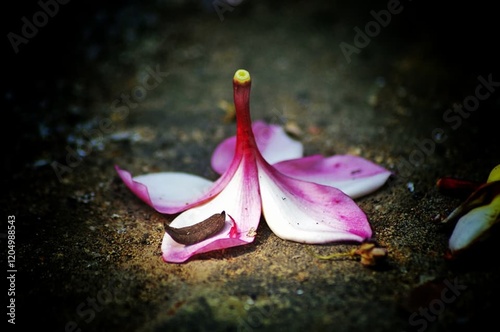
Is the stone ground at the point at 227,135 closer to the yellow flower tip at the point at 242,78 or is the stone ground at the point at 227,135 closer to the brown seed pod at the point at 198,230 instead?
the brown seed pod at the point at 198,230

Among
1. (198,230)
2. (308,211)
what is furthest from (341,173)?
(198,230)

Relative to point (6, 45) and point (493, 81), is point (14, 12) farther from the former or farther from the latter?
point (493, 81)

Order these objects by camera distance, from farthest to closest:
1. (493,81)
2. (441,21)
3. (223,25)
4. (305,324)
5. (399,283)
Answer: (223,25), (441,21), (493,81), (399,283), (305,324)

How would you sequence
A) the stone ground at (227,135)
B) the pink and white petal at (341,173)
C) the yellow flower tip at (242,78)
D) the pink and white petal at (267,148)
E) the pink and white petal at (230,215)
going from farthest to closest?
the pink and white petal at (267,148) < the pink and white petal at (341,173) < the yellow flower tip at (242,78) < the pink and white petal at (230,215) < the stone ground at (227,135)

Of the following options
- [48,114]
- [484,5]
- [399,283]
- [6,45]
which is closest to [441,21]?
[484,5]

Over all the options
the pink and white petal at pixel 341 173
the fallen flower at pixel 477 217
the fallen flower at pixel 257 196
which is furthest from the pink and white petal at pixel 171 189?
the fallen flower at pixel 477 217

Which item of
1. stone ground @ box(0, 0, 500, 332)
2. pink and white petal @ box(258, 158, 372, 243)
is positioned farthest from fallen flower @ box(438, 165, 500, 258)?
pink and white petal @ box(258, 158, 372, 243)
